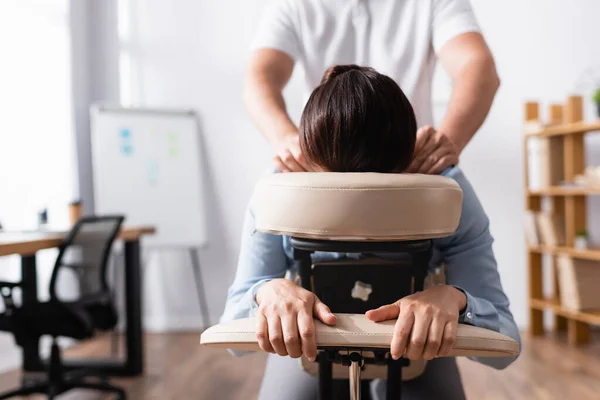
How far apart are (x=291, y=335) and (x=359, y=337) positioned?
0.26 ft

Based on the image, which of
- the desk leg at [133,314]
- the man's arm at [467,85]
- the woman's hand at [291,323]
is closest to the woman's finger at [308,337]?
the woman's hand at [291,323]

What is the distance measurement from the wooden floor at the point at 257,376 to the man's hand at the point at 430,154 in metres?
2.15

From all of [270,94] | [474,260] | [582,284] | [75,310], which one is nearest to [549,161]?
[582,284]

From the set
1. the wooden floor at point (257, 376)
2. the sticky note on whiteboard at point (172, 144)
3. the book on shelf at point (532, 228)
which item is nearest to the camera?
the wooden floor at point (257, 376)

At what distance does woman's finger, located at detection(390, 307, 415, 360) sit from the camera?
0.77m

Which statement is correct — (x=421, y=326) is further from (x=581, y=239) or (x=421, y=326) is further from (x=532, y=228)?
(x=532, y=228)

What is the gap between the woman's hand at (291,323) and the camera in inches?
31.1

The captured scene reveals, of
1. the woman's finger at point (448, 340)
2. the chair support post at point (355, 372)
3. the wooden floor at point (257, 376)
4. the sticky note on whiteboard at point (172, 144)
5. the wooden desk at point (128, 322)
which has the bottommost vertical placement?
the wooden floor at point (257, 376)

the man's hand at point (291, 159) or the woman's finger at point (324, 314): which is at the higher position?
the man's hand at point (291, 159)

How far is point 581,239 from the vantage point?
3.87 m

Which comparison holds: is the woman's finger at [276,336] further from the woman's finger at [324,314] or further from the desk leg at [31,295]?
the desk leg at [31,295]

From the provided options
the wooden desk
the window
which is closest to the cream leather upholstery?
the wooden desk

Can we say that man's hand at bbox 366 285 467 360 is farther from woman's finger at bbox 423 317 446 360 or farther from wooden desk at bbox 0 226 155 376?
wooden desk at bbox 0 226 155 376

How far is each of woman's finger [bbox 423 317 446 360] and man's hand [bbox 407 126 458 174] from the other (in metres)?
0.26
